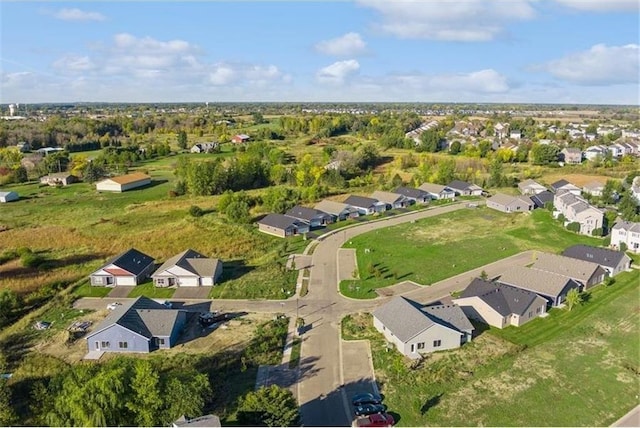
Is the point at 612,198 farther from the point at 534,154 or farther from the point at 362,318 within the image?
the point at 362,318

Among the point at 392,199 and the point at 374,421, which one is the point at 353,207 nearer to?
the point at 392,199

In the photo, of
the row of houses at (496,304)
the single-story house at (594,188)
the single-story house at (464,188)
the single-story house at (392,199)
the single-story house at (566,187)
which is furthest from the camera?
the single-story house at (464,188)

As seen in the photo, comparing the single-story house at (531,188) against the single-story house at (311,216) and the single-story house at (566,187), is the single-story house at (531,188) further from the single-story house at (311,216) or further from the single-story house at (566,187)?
the single-story house at (311,216)

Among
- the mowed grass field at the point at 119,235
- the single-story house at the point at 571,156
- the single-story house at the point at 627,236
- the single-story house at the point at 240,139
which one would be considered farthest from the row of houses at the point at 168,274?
the single-story house at the point at 240,139

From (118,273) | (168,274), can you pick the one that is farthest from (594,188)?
(118,273)

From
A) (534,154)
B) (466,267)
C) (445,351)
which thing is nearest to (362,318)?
(445,351)

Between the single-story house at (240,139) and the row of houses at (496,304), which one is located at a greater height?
the single-story house at (240,139)

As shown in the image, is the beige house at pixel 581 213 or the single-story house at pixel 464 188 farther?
the single-story house at pixel 464 188
